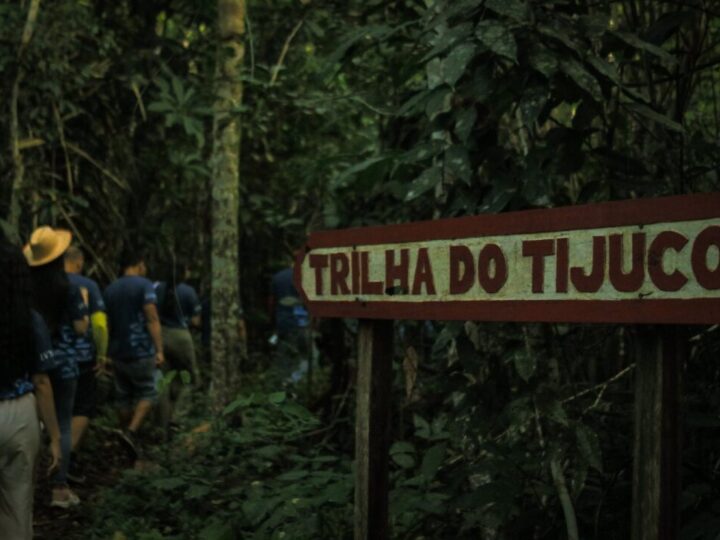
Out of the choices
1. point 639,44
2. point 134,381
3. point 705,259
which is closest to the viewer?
point 705,259

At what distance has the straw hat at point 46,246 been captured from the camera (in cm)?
598

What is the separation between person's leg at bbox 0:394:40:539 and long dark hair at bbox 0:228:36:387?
13cm

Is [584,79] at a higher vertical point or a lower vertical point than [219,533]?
higher

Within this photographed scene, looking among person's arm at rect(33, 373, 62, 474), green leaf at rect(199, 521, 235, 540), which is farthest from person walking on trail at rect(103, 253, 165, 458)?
green leaf at rect(199, 521, 235, 540)

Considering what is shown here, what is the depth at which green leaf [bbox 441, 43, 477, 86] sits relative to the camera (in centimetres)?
308


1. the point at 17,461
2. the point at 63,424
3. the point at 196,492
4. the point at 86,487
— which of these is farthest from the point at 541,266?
the point at 86,487

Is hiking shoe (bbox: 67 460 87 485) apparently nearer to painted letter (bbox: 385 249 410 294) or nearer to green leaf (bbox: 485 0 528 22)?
painted letter (bbox: 385 249 410 294)

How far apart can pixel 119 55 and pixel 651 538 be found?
8.58 meters

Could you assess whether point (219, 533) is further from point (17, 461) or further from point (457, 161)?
point (457, 161)

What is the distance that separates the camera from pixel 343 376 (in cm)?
→ 728

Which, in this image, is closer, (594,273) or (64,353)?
(594,273)

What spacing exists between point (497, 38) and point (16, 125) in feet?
21.0

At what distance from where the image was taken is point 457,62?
3105mm

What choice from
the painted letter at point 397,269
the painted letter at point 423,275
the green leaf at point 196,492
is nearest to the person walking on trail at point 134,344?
the green leaf at point 196,492
